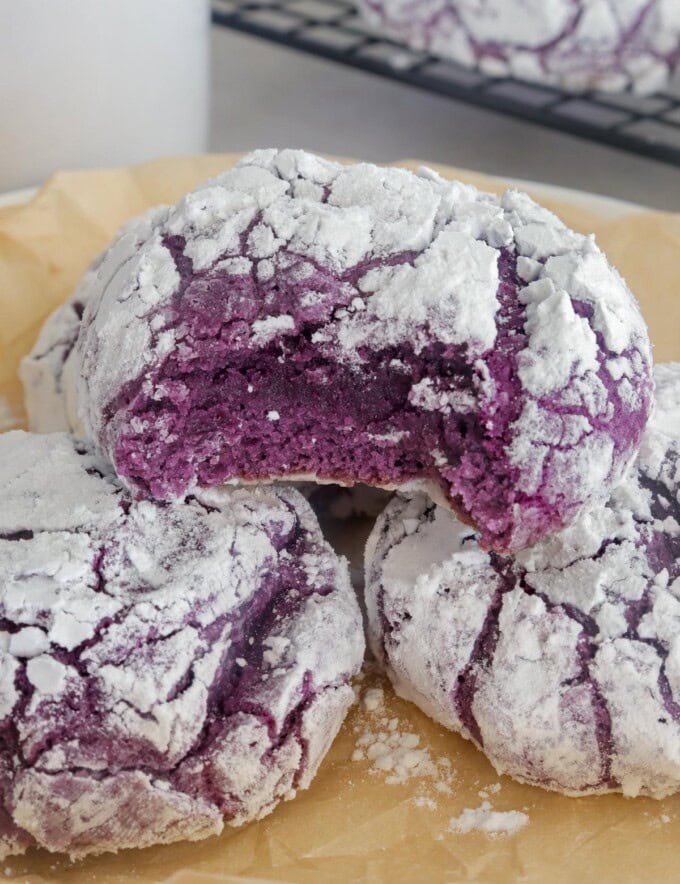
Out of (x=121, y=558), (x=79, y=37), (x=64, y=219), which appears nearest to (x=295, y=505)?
(x=121, y=558)

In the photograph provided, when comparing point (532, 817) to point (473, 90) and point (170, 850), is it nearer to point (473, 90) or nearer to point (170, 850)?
point (170, 850)

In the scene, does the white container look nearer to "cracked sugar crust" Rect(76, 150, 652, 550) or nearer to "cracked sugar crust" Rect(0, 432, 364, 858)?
"cracked sugar crust" Rect(76, 150, 652, 550)

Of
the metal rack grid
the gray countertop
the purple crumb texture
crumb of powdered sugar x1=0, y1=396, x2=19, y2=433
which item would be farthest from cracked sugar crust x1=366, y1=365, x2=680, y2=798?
the gray countertop

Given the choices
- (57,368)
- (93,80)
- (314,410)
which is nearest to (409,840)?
(314,410)

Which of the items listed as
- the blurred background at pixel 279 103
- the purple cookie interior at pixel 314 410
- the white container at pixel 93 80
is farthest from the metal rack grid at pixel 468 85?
the purple cookie interior at pixel 314 410

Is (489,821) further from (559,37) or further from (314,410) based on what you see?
(559,37)
